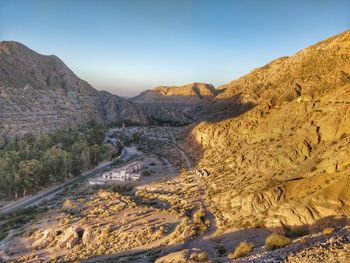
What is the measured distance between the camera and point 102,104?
152 metres

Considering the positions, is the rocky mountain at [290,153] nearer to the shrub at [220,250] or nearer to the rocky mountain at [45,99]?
the shrub at [220,250]

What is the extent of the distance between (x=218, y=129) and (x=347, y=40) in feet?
86.7

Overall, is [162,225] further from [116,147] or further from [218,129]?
[116,147]

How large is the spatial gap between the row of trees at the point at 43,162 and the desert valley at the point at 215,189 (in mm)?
232

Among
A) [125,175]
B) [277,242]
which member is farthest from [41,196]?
[277,242]

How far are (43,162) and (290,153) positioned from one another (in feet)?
145

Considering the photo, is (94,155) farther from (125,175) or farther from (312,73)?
(312,73)

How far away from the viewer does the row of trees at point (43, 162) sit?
55.3 metres

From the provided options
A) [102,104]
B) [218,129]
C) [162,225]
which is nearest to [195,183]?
[162,225]

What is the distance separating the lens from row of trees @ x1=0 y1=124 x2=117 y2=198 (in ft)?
182

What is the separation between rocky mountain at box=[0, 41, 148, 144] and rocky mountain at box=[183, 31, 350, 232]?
63334 mm

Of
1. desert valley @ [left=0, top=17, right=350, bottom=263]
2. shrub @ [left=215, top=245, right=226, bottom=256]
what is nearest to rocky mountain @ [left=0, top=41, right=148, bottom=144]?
desert valley @ [left=0, top=17, right=350, bottom=263]

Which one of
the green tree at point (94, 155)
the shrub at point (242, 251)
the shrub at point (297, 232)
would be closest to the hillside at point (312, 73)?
the shrub at point (297, 232)

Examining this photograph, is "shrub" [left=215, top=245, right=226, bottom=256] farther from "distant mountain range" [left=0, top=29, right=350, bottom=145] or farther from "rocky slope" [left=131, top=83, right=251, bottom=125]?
"rocky slope" [left=131, top=83, right=251, bottom=125]
